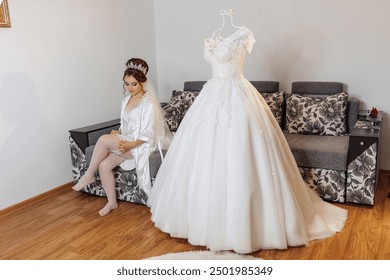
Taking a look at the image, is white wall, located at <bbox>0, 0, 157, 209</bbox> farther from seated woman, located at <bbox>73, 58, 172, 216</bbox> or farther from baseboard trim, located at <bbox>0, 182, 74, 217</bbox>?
seated woman, located at <bbox>73, 58, 172, 216</bbox>

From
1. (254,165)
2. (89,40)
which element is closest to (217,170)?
(254,165)

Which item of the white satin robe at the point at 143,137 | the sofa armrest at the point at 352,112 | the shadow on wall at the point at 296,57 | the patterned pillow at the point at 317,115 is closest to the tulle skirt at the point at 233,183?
the white satin robe at the point at 143,137

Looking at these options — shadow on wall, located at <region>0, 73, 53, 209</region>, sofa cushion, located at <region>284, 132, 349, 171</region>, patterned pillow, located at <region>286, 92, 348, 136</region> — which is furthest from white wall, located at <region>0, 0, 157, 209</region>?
sofa cushion, located at <region>284, 132, 349, 171</region>

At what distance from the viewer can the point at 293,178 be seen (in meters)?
2.60

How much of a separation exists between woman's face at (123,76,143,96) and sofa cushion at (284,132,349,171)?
1.40m

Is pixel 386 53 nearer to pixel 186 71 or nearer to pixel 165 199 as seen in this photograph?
pixel 186 71

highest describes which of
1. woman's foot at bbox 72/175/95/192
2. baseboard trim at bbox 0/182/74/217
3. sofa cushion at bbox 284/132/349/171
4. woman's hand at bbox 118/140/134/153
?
woman's hand at bbox 118/140/134/153

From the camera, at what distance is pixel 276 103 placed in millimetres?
3660

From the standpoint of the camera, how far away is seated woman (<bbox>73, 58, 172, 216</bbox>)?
9.96 ft

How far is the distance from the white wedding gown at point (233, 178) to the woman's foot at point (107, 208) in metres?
0.61

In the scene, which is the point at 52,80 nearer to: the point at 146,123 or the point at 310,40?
the point at 146,123

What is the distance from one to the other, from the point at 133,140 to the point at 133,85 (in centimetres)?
46

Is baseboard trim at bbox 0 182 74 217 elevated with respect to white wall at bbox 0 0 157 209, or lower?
lower

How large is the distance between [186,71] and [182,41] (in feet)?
1.21
